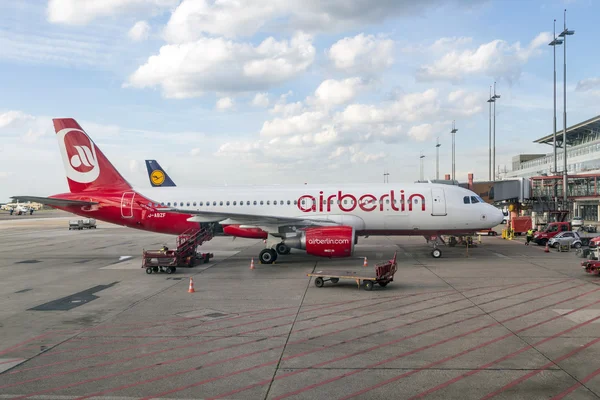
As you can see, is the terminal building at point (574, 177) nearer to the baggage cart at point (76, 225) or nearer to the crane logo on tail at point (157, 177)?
the crane logo on tail at point (157, 177)

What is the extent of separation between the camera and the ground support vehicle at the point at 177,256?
77.0 ft

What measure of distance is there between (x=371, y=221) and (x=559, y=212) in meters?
24.3

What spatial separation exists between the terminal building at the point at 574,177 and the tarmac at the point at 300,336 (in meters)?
25.4

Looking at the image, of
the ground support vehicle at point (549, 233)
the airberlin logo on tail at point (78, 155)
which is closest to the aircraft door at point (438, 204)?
the ground support vehicle at point (549, 233)

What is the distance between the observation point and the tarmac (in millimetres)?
8930

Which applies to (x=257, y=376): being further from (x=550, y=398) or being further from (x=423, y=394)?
(x=550, y=398)

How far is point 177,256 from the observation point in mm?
24281

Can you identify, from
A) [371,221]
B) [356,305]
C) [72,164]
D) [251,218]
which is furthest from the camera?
[72,164]

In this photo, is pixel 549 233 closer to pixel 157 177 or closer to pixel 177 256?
pixel 177 256

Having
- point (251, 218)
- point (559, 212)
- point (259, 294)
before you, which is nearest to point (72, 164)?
point (251, 218)

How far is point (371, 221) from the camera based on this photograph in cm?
2756

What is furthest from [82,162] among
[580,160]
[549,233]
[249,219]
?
[580,160]

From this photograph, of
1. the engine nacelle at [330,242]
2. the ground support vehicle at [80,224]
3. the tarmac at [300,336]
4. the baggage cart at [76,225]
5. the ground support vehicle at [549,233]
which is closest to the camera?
the tarmac at [300,336]

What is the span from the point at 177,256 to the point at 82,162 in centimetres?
1113
